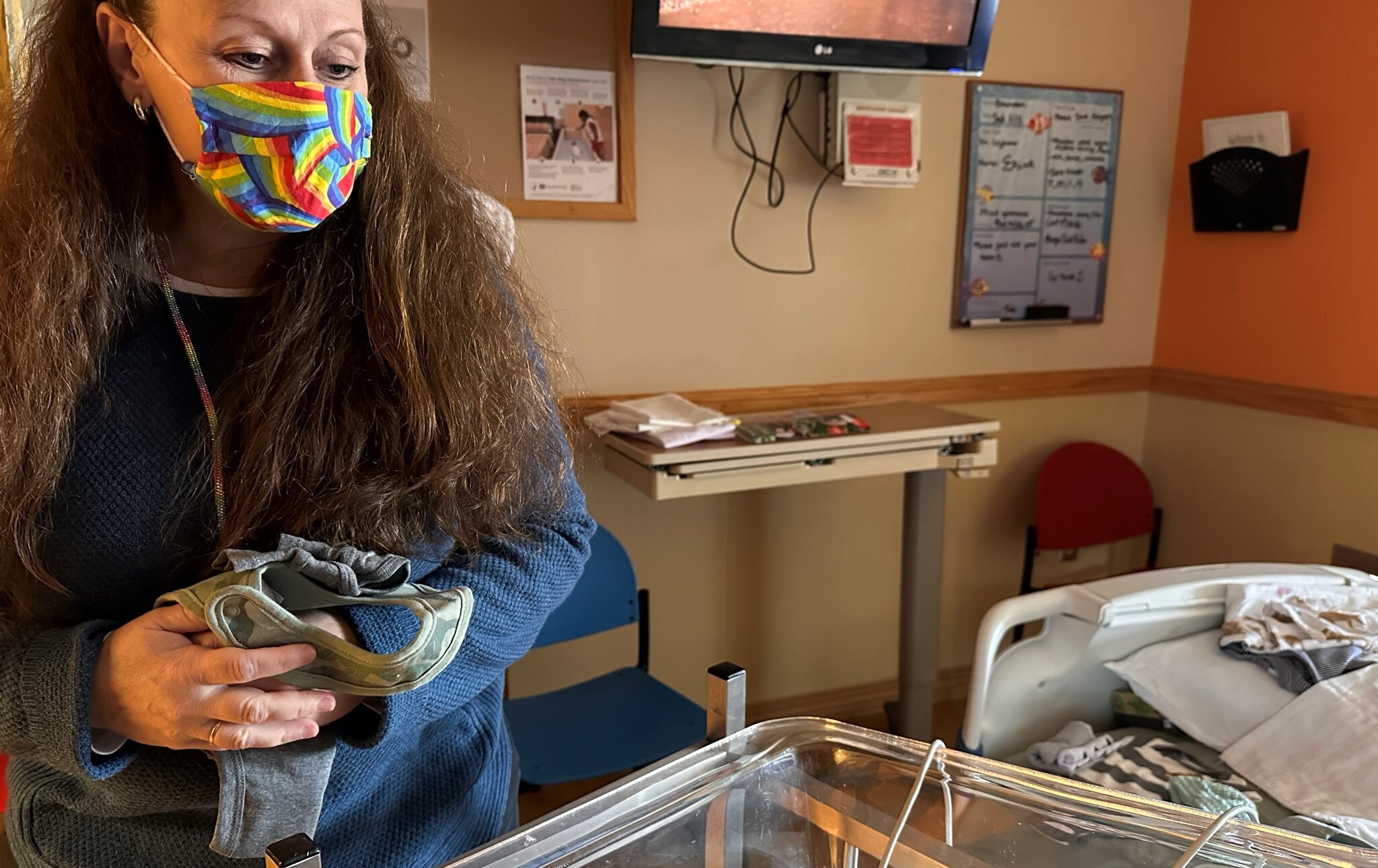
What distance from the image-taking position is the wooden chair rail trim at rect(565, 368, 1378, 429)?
8.57ft

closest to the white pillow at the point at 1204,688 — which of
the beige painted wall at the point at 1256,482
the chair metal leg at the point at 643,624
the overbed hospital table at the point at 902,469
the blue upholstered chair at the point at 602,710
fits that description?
the overbed hospital table at the point at 902,469

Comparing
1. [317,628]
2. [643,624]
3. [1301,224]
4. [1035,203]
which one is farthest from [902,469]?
[317,628]

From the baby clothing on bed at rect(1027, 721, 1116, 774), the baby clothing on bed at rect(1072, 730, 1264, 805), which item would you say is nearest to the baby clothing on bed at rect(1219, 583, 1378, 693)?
the baby clothing on bed at rect(1072, 730, 1264, 805)

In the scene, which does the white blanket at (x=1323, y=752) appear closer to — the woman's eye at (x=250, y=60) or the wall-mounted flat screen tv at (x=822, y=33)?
the wall-mounted flat screen tv at (x=822, y=33)

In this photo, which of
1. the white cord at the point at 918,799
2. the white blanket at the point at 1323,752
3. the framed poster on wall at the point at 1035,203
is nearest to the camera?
the white cord at the point at 918,799

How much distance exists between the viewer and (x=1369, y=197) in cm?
251

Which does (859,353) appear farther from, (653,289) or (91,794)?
(91,794)

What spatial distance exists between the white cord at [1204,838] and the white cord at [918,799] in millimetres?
167

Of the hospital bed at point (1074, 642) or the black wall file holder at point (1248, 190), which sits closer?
the hospital bed at point (1074, 642)

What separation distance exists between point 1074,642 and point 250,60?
1571mm

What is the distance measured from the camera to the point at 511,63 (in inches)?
89.2

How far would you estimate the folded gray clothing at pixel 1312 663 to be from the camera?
168 cm

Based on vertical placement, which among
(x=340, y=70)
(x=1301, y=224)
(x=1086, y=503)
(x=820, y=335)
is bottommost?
(x=1086, y=503)

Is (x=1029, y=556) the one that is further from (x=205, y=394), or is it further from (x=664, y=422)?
(x=205, y=394)
